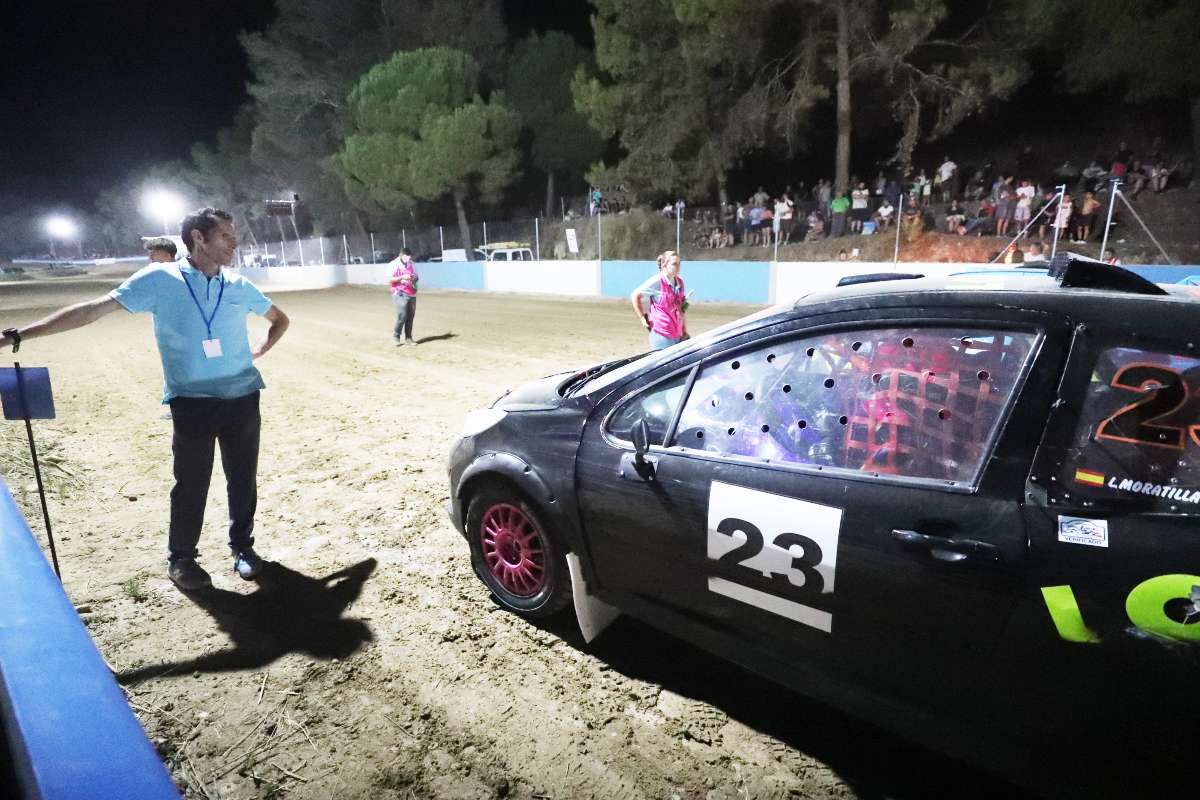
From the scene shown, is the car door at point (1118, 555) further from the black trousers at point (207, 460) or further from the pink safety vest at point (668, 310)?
the pink safety vest at point (668, 310)

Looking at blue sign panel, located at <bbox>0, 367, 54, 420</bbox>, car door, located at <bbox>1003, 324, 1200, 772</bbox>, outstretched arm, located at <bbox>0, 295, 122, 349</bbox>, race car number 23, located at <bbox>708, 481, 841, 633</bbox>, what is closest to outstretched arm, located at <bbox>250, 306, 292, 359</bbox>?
outstretched arm, located at <bbox>0, 295, 122, 349</bbox>

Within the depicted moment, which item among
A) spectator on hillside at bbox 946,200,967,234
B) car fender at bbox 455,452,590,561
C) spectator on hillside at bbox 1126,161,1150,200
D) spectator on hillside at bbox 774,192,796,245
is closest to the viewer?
car fender at bbox 455,452,590,561

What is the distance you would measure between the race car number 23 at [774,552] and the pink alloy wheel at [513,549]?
3.19 feet

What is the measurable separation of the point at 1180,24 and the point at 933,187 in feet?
20.1

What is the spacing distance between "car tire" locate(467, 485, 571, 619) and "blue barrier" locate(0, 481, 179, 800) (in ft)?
5.83

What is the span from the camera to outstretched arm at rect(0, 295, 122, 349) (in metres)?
2.92

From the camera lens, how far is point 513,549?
318cm

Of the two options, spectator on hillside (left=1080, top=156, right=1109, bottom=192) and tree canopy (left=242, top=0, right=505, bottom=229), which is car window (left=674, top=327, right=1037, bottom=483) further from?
tree canopy (left=242, top=0, right=505, bottom=229)

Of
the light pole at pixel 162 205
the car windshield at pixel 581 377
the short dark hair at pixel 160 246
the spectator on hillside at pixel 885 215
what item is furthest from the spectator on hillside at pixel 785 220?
the light pole at pixel 162 205

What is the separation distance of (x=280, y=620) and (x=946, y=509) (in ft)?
10.0

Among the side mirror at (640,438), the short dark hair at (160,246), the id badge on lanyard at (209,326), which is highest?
the short dark hair at (160,246)

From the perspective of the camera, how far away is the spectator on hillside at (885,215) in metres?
17.7

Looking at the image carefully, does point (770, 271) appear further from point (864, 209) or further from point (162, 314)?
point (162, 314)

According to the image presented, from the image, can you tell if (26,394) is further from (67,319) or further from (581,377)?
(581,377)
